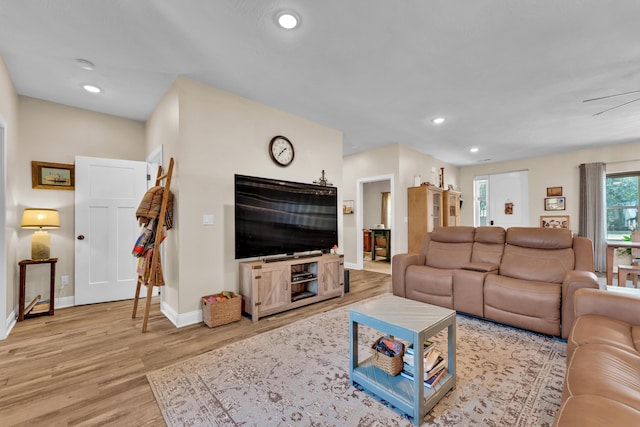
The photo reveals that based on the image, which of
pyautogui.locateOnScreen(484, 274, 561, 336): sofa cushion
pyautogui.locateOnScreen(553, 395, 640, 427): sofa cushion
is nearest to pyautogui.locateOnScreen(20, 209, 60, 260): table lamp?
pyautogui.locateOnScreen(553, 395, 640, 427): sofa cushion

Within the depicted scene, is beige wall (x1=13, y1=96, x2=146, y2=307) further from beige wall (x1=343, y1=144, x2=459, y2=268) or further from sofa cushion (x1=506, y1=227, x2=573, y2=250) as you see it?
sofa cushion (x1=506, y1=227, x2=573, y2=250)

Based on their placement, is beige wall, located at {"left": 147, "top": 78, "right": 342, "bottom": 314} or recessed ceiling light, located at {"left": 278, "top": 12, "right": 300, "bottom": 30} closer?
recessed ceiling light, located at {"left": 278, "top": 12, "right": 300, "bottom": 30}

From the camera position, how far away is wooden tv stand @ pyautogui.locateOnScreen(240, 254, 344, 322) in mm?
2883

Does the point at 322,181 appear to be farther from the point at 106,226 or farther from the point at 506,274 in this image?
the point at 106,226

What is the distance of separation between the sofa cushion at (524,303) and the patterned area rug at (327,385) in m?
0.14

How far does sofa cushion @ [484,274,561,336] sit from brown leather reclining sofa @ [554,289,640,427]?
636 millimetres

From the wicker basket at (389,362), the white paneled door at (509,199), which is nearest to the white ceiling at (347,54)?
the wicker basket at (389,362)

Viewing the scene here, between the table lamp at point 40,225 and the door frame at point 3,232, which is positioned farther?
the table lamp at point 40,225

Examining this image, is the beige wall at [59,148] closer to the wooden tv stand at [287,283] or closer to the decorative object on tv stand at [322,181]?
the wooden tv stand at [287,283]

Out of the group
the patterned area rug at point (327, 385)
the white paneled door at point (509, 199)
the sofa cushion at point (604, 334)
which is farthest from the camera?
the white paneled door at point (509, 199)

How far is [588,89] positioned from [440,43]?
7.11ft

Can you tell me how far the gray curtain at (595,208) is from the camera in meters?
5.46

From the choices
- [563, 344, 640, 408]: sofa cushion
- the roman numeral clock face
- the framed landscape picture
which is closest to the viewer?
[563, 344, 640, 408]: sofa cushion

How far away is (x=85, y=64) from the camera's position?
2.53m
